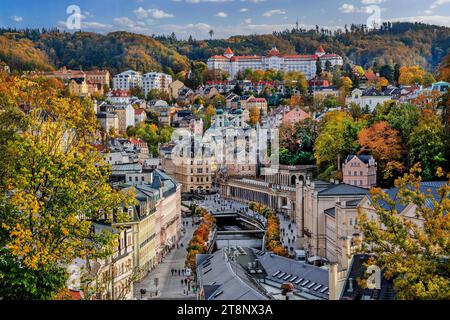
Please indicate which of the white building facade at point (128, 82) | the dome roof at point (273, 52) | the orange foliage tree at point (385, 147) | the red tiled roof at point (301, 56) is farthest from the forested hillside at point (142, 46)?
the dome roof at point (273, 52)

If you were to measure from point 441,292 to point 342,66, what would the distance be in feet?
216

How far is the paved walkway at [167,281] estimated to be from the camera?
2505 cm

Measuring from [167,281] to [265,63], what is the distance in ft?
208

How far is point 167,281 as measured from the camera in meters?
28.4

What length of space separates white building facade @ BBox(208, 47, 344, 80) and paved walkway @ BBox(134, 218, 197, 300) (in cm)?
4807

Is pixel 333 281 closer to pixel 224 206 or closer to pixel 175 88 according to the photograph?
pixel 224 206

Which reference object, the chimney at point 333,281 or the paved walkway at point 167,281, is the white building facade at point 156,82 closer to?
the paved walkway at point 167,281

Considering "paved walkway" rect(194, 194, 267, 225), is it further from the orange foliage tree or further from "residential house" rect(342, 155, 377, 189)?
the orange foliage tree

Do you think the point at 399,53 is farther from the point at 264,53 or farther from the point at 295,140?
the point at 264,53

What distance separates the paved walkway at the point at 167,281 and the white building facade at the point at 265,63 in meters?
48.1

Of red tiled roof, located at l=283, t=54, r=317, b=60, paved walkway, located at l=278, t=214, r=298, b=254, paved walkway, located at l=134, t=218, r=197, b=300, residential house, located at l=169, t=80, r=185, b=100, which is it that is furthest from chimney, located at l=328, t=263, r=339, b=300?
residential house, located at l=169, t=80, r=185, b=100

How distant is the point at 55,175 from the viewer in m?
9.72

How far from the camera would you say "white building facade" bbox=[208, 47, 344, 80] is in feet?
274
